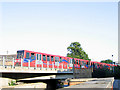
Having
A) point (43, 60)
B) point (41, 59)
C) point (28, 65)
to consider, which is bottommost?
point (28, 65)

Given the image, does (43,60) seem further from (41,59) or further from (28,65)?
(28,65)

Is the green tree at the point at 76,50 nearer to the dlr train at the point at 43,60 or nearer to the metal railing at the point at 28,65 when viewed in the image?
the dlr train at the point at 43,60

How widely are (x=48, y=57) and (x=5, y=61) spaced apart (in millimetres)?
11129

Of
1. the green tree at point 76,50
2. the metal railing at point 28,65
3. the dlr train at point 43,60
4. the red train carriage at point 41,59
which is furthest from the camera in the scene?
the green tree at point 76,50

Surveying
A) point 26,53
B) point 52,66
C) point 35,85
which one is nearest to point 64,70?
point 52,66

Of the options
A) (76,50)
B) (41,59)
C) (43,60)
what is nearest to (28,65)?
(41,59)

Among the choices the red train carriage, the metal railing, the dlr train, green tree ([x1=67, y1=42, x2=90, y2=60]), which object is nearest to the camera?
the metal railing

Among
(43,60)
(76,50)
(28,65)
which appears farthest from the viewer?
(76,50)

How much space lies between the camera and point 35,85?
21578mm

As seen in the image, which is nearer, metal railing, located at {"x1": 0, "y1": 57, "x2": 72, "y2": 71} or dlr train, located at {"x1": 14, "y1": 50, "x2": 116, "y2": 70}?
metal railing, located at {"x1": 0, "y1": 57, "x2": 72, "y2": 71}

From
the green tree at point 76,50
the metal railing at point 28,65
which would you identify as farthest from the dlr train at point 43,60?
the green tree at point 76,50

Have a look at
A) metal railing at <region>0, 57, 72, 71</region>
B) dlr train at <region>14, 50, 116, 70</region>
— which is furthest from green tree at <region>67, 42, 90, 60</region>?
metal railing at <region>0, 57, 72, 71</region>

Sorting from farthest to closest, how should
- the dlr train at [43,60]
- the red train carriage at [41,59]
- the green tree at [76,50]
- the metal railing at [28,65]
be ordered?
the green tree at [76,50] < the red train carriage at [41,59] < the dlr train at [43,60] < the metal railing at [28,65]

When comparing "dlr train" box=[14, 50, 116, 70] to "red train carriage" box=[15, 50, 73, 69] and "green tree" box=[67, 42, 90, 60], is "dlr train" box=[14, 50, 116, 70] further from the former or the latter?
"green tree" box=[67, 42, 90, 60]
